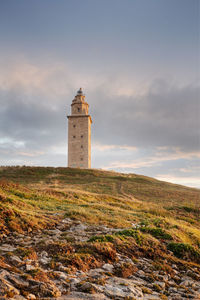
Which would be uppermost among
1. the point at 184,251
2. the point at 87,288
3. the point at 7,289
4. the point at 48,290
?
the point at 7,289

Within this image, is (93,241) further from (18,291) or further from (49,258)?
(18,291)

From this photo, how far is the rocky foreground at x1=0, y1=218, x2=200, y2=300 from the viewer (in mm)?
3973

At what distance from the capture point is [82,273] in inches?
194

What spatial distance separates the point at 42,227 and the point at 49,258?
2836 millimetres

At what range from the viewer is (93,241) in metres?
6.80

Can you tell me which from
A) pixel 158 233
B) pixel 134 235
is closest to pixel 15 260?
pixel 134 235

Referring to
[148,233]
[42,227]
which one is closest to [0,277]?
[42,227]

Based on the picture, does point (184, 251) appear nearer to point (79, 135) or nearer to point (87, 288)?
point (87, 288)

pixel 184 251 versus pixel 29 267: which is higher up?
pixel 29 267

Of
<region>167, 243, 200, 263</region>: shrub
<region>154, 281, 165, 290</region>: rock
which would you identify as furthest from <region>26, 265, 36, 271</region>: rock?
<region>167, 243, 200, 263</region>: shrub

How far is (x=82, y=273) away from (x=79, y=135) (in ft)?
185

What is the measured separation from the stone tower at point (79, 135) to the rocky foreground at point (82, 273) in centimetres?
5174

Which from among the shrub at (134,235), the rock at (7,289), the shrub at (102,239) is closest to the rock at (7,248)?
the rock at (7,289)

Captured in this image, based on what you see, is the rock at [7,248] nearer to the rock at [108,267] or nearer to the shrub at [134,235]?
the rock at [108,267]
